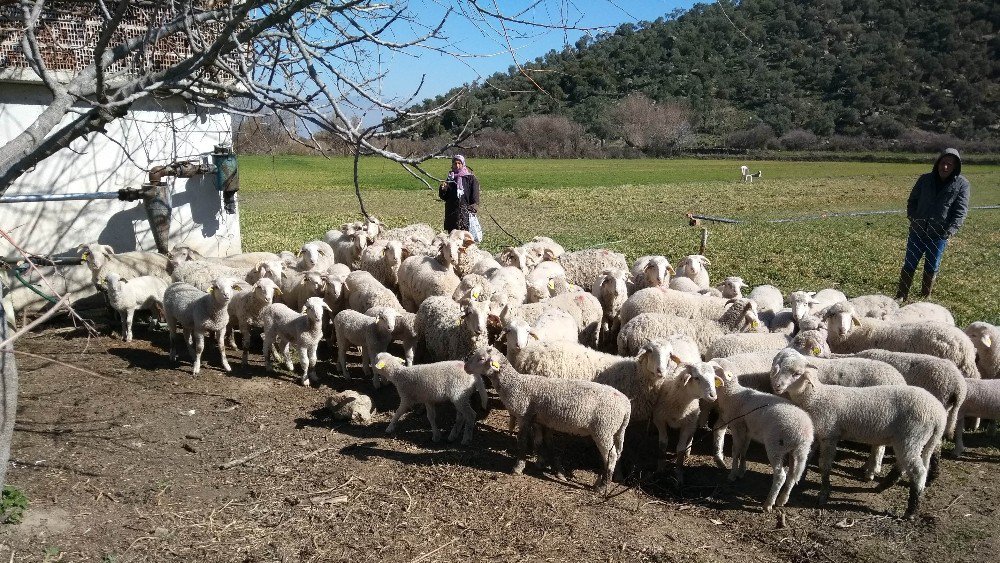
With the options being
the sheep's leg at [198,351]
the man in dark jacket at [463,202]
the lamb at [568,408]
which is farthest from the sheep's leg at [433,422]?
the man in dark jacket at [463,202]

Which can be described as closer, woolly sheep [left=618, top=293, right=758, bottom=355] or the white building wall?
woolly sheep [left=618, top=293, right=758, bottom=355]

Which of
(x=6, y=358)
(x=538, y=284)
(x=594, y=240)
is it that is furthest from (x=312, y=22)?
(x=594, y=240)

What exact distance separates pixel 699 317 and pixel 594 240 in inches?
387

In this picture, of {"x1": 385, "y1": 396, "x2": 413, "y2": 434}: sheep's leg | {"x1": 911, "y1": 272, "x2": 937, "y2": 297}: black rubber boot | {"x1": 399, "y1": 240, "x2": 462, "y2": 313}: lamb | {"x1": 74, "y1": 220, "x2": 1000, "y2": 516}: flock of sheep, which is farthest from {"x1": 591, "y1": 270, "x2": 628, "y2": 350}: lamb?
{"x1": 911, "y1": 272, "x2": 937, "y2": 297}: black rubber boot

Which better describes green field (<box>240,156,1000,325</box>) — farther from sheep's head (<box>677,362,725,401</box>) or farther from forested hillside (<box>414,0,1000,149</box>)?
forested hillside (<box>414,0,1000,149</box>)

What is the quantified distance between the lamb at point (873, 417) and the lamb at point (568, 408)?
1.25m

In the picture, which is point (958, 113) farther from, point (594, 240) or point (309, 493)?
point (309, 493)

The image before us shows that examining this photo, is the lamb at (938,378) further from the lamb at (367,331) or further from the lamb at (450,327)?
the lamb at (367,331)

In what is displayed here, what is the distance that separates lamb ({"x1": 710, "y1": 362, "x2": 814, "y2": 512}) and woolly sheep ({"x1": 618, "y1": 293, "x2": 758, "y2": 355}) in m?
1.34

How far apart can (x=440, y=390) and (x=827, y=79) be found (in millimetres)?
87174

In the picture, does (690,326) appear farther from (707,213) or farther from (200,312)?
(707,213)

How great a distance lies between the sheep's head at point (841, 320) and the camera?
23.0 feet

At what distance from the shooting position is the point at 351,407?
263 inches

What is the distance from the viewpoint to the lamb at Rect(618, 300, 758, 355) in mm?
7211
